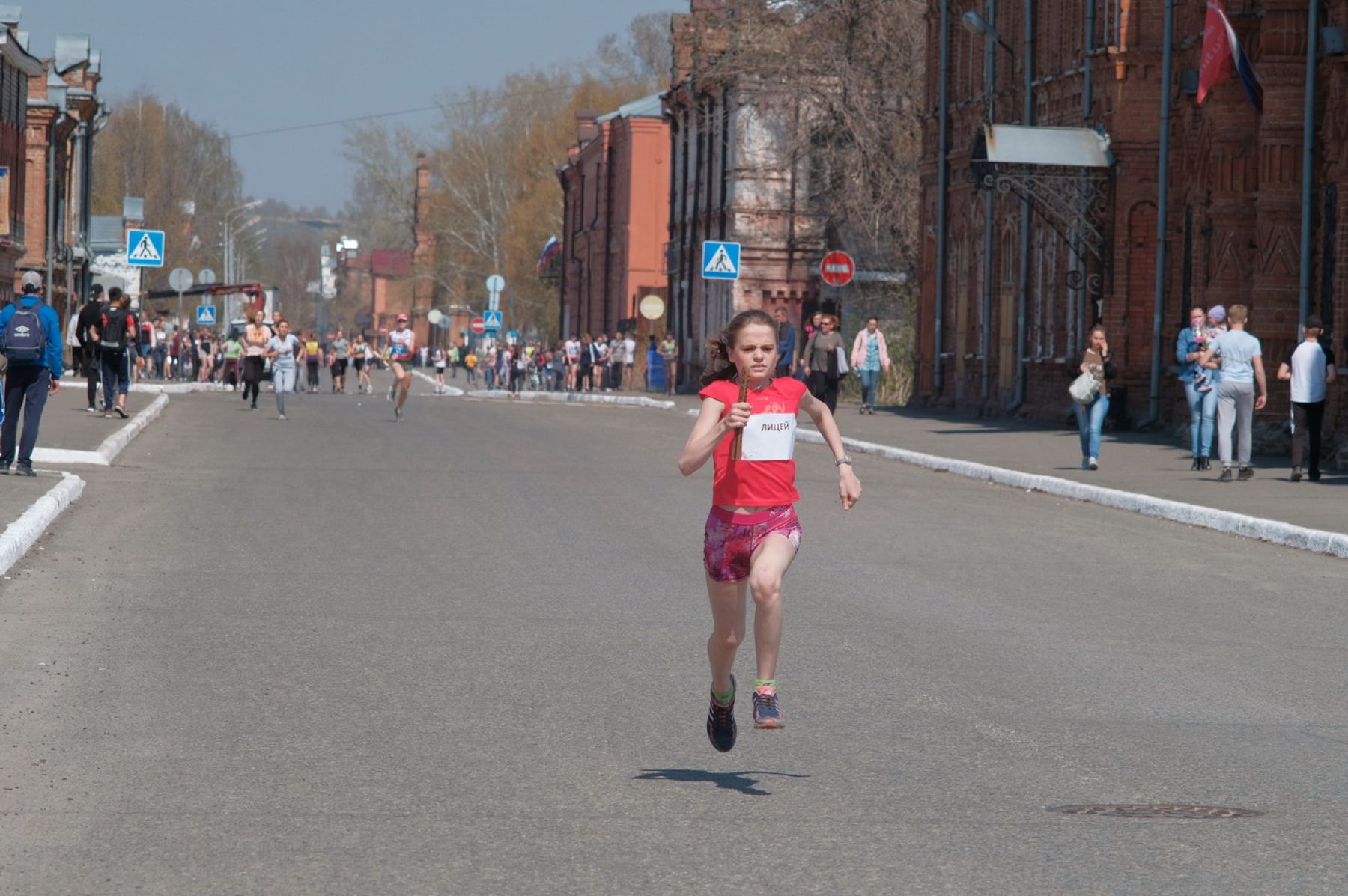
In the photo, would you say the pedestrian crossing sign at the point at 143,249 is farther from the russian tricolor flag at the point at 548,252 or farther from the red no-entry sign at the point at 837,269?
the russian tricolor flag at the point at 548,252

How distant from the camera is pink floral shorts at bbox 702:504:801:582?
7.21 metres

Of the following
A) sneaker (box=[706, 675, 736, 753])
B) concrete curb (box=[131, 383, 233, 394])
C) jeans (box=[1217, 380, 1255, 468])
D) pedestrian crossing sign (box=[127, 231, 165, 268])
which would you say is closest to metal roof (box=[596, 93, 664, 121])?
concrete curb (box=[131, 383, 233, 394])

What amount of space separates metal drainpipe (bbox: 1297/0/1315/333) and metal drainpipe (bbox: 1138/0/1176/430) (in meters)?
4.70

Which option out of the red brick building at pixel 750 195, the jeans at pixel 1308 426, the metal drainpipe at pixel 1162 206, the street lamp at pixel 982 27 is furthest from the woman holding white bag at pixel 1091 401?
the red brick building at pixel 750 195

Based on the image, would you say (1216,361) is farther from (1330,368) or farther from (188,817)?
(188,817)

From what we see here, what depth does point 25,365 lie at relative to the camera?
19.1 m

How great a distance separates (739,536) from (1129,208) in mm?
26428

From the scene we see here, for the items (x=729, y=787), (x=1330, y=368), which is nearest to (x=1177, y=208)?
(x=1330, y=368)

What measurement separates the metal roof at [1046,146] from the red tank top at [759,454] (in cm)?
2448

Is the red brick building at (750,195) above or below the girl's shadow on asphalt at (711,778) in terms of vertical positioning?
above

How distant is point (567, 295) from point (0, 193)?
38.0 meters

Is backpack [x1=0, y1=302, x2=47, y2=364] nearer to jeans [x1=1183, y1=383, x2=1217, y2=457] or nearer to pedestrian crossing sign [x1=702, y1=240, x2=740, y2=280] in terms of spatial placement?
jeans [x1=1183, y1=383, x2=1217, y2=457]

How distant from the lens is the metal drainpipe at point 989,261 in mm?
38688

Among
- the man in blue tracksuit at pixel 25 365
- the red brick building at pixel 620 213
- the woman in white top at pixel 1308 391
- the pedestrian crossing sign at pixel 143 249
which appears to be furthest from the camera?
the red brick building at pixel 620 213
